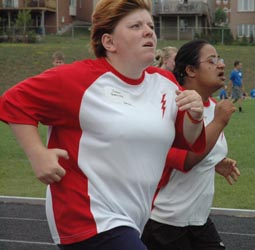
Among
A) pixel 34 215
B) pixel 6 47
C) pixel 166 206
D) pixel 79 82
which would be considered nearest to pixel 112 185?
pixel 79 82

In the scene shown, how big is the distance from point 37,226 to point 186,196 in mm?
3484


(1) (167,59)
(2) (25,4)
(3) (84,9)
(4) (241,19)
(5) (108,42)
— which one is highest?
(2) (25,4)

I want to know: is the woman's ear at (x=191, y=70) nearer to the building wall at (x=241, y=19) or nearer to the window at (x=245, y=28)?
the window at (x=245, y=28)

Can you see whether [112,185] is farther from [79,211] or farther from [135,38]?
[135,38]

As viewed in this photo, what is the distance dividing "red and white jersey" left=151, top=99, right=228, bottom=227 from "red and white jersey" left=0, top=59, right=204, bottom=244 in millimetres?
851

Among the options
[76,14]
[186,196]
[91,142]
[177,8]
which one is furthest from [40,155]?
[76,14]

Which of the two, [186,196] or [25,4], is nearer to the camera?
[186,196]

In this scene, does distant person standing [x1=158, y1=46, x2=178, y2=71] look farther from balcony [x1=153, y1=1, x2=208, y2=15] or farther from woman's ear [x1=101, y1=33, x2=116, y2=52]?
balcony [x1=153, y1=1, x2=208, y2=15]

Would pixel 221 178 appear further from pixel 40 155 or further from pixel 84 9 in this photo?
pixel 84 9

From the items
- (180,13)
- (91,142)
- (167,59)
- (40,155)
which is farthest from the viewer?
(180,13)

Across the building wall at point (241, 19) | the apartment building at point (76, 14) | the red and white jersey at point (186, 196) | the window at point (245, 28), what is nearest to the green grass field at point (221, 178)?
the red and white jersey at point (186, 196)

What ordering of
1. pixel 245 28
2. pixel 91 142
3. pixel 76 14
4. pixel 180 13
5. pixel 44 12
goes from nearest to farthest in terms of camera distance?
pixel 91 142, pixel 44 12, pixel 180 13, pixel 76 14, pixel 245 28

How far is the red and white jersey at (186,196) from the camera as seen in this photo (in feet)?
12.5

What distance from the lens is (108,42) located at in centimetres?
306
